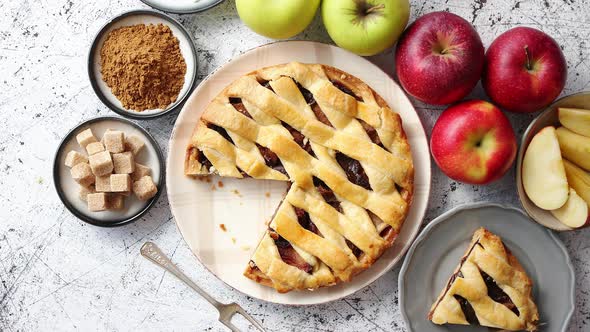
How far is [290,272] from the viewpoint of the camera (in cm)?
206

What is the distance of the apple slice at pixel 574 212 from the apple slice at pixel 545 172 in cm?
5

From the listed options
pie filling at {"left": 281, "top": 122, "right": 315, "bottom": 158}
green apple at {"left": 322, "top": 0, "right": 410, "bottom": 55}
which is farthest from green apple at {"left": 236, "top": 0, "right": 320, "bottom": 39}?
pie filling at {"left": 281, "top": 122, "right": 315, "bottom": 158}

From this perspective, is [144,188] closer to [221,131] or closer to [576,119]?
[221,131]

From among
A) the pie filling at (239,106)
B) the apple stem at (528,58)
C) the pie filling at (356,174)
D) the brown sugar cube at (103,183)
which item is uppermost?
the apple stem at (528,58)

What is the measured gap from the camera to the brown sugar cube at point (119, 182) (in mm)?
2166

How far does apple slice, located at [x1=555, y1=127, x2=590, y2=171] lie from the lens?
2035mm

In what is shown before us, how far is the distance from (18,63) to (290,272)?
49.9 inches

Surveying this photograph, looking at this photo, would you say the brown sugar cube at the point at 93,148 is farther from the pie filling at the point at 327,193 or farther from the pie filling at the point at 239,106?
the pie filling at the point at 327,193

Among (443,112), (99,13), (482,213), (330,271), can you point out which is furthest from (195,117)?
(482,213)

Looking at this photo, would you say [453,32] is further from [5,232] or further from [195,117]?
[5,232]

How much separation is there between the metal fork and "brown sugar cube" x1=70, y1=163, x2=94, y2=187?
0.30 metres

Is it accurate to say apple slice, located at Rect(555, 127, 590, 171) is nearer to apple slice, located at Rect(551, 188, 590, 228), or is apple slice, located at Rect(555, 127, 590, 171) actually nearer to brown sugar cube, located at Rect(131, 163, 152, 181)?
apple slice, located at Rect(551, 188, 590, 228)

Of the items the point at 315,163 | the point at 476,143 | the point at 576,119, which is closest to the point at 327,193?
the point at 315,163

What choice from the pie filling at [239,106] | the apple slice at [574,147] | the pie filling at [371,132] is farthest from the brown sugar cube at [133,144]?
the apple slice at [574,147]
